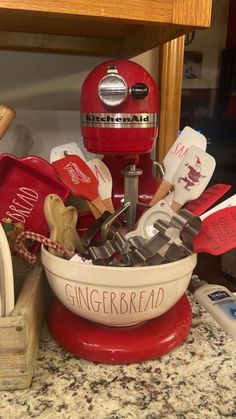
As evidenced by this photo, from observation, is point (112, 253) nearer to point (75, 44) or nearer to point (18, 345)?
point (18, 345)

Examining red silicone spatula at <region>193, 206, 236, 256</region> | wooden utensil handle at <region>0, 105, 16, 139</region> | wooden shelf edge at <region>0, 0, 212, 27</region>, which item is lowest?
red silicone spatula at <region>193, 206, 236, 256</region>

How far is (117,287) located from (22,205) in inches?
12.1

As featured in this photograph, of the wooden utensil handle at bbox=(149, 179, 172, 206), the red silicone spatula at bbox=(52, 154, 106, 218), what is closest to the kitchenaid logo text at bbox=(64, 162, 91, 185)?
the red silicone spatula at bbox=(52, 154, 106, 218)

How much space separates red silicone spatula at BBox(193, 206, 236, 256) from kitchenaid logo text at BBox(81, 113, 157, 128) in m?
0.17

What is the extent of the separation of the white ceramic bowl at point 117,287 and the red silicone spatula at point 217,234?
3cm

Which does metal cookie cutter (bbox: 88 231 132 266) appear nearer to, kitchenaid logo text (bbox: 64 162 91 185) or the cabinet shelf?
kitchenaid logo text (bbox: 64 162 91 185)

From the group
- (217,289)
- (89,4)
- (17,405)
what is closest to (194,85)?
(217,289)

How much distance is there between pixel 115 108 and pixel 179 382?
14.5 inches

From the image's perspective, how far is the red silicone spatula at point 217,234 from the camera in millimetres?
497

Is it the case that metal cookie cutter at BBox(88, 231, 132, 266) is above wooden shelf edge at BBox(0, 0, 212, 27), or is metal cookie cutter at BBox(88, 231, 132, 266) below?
below

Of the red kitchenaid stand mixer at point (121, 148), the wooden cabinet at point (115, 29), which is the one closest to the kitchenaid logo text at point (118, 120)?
the red kitchenaid stand mixer at point (121, 148)

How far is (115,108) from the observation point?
21.2 inches

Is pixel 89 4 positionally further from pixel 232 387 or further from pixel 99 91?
pixel 232 387

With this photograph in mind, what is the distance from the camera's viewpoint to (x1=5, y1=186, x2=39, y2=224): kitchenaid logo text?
68 cm
